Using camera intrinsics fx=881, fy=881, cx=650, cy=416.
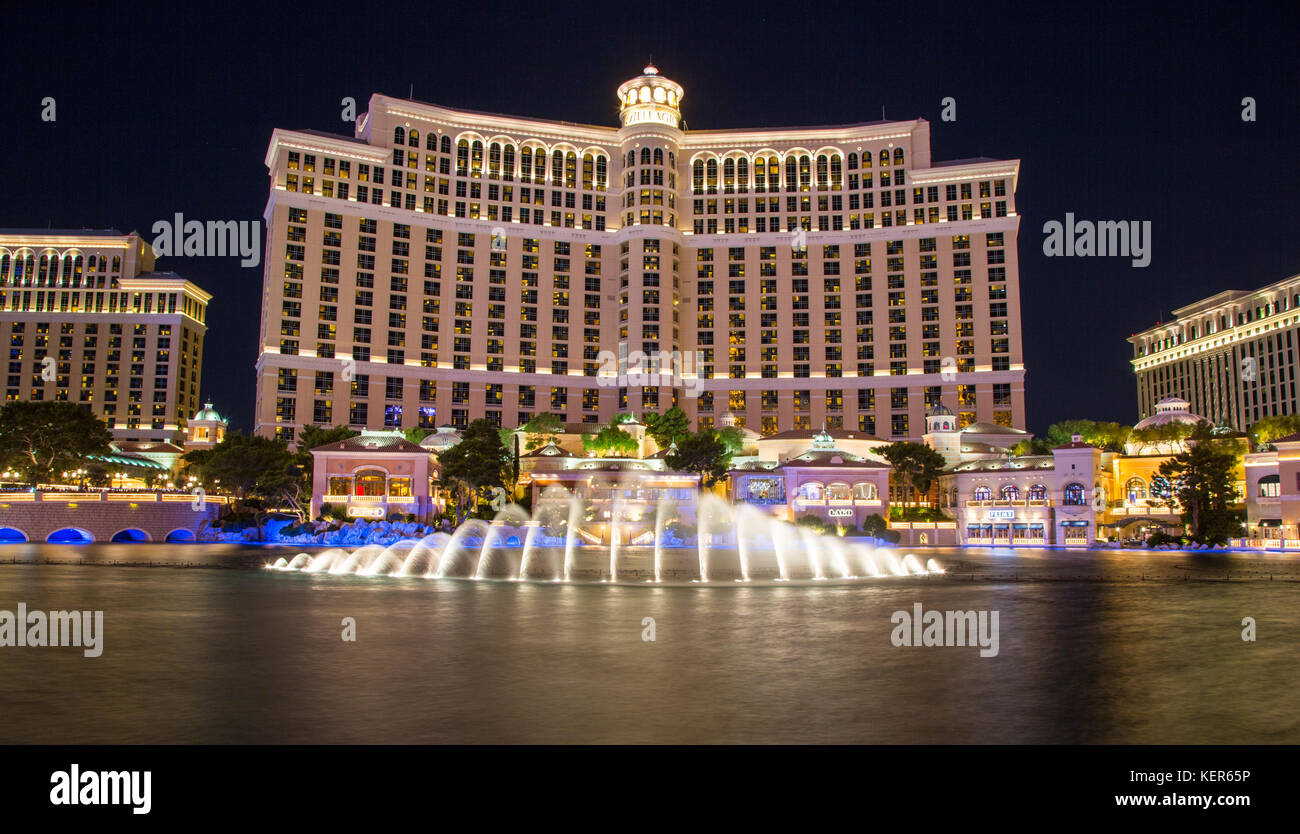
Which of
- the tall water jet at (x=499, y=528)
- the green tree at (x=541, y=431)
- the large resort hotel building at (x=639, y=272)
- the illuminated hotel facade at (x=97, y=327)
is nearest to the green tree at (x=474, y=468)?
the tall water jet at (x=499, y=528)

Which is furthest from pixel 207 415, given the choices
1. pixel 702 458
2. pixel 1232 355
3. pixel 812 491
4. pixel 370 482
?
pixel 1232 355

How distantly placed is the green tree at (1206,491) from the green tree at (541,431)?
63772mm

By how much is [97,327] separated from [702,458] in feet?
396

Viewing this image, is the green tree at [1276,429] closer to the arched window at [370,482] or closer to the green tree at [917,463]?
the green tree at [917,463]

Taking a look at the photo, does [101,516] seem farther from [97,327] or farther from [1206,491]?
[97,327]

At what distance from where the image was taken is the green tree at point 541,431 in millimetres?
105062

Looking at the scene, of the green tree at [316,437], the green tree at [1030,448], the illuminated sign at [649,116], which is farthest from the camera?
the illuminated sign at [649,116]

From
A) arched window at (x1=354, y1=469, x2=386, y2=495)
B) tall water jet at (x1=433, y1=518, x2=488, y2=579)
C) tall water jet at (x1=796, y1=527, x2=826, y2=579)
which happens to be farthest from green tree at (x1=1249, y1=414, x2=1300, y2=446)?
arched window at (x1=354, y1=469, x2=386, y2=495)

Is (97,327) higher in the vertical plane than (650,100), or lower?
lower

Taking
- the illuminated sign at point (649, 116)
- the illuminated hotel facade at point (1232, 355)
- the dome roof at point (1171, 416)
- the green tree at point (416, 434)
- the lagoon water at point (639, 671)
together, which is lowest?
the lagoon water at point (639, 671)

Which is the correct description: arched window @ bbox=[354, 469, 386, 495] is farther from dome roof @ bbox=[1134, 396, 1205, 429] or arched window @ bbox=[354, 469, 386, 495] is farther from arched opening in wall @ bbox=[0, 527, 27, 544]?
dome roof @ bbox=[1134, 396, 1205, 429]

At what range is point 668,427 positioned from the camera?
106750mm
